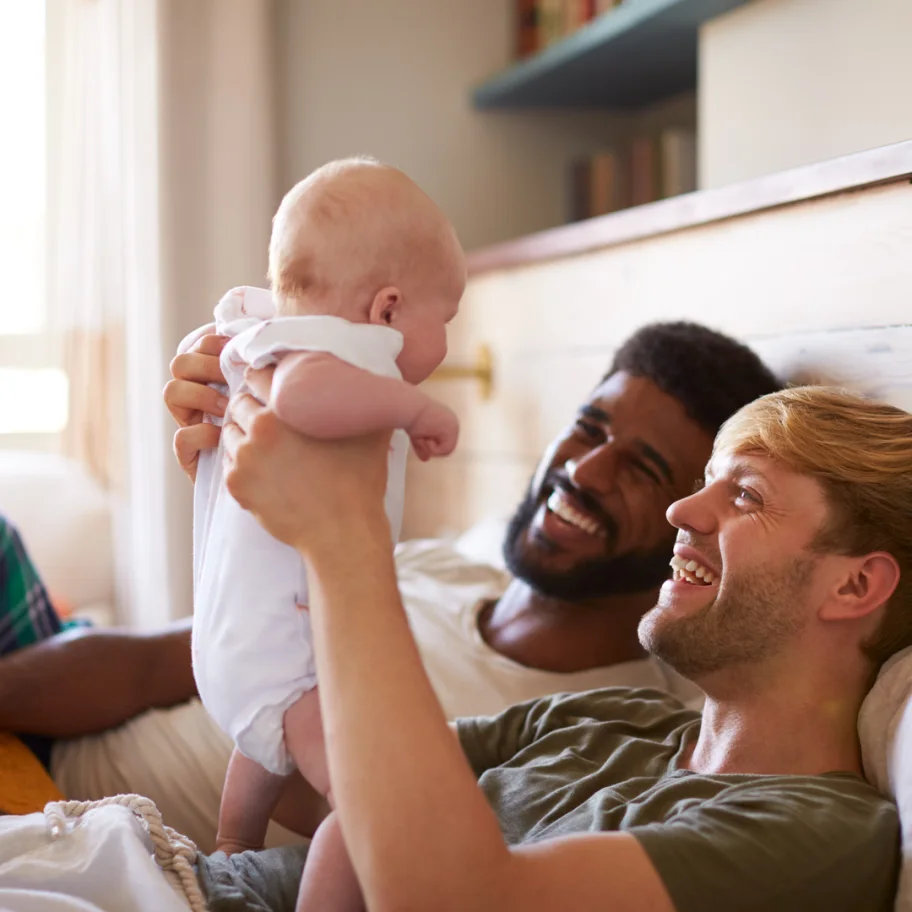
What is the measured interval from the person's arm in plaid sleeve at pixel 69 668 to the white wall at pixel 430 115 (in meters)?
1.83

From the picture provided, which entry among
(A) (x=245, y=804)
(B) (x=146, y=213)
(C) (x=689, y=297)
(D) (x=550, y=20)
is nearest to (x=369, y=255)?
(A) (x=245, y=804)

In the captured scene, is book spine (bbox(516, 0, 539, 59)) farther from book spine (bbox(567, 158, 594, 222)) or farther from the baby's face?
the baby's face

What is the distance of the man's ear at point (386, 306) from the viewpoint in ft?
3.10

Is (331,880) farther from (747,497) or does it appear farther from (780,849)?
(747,497)

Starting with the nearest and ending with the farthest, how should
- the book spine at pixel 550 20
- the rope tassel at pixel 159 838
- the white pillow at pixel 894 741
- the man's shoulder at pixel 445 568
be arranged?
the white pillow at pixel 894 741, the rope tassel at pixel 159 838, the man's shoulder at pixel 445 568, the book spine at pixel 550 20

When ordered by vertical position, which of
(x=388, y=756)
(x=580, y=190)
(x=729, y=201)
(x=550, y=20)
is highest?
(x=550, y=20)

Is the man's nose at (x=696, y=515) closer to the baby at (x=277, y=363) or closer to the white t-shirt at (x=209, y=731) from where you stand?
the baby at (x=277, y=363)

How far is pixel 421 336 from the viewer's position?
0.97 m

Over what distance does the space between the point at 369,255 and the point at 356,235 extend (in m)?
0.02

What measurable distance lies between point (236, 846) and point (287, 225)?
686 millimetres

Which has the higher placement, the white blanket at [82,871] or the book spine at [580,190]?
the book spine at [580,190]

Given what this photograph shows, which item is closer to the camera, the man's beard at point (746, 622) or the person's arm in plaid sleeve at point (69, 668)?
the man's beard at point (746, 622)

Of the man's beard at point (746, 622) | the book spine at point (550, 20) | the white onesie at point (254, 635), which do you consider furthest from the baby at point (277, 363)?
the book spine at point (550, 20)

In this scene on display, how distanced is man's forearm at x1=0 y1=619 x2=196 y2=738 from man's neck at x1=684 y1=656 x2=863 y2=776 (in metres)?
0.90
